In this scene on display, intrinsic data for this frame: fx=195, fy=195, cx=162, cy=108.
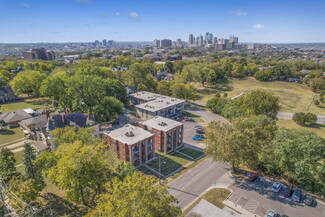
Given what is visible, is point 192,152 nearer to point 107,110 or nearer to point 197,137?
point 197,137

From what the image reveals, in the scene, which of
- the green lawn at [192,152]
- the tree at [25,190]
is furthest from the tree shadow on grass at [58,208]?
the green lawn at [192,152]

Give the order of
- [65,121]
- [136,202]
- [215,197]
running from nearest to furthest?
[136,202] < [215,197] < [65,121]

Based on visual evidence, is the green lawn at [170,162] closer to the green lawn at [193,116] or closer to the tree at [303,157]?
the tree at [303,157]

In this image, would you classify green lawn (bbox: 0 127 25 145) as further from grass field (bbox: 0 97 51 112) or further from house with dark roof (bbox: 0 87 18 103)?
house with dark roof (bbox: 0 87 18 103)

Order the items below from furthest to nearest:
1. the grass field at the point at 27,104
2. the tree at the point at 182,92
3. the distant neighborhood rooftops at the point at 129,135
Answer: the tree at the point at 182,92
the grass field at the point at 27,104
the distant neighborhood rooftops at the point at 129,135

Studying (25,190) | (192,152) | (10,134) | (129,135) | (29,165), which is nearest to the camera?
(25,190)

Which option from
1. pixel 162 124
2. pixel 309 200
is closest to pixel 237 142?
pixel 309 200

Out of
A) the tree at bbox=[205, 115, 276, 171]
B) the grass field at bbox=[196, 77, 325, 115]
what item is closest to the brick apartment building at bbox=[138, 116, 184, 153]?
the tree at bbox=[205, 115, 276, 171]

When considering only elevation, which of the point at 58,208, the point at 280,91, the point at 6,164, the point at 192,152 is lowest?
the point at 58,208
